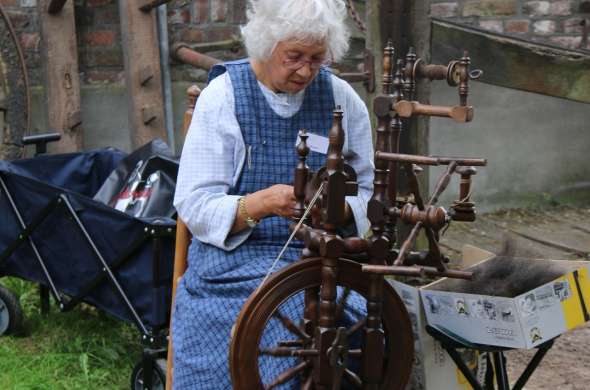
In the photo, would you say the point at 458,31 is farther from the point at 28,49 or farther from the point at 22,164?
the point at 28,49

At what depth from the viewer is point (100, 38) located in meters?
4.98

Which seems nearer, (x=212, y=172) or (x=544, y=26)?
(x=212, y=172)

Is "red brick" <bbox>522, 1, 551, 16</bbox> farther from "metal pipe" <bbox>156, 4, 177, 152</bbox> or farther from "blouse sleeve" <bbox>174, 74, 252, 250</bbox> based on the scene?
"blouse sleeve" <bbox>174, 74, 252, 250</bbox>

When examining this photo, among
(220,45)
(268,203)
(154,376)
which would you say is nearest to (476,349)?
(268,203)

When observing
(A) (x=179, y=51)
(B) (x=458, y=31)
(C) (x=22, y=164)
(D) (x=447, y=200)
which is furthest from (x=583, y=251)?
(C) (x=22, y=164)

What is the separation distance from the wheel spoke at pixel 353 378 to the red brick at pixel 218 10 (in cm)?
332

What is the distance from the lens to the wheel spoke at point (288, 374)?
203cm

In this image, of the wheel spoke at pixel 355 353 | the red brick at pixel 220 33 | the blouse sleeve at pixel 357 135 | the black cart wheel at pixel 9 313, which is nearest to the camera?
the wheel spoke at pixel 355 353

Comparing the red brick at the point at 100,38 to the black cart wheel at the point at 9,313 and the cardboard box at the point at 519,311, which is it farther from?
the cardboard box at the point at 519,311

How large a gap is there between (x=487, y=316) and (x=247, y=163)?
730 mm

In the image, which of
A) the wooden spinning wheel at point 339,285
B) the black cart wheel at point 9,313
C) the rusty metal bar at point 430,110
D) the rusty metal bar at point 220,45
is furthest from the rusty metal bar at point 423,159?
the rusty metal bar at point 220,45

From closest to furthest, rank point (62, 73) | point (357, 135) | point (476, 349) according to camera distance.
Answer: point (476, 349)
point (357, 135)
point (62, 73)

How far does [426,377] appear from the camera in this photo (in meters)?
2.50

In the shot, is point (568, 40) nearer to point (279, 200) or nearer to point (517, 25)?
point (517, 25)
